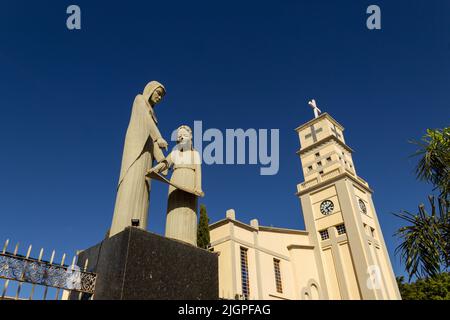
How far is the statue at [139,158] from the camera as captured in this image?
481cm

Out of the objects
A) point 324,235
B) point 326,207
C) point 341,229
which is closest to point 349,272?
point 341,229

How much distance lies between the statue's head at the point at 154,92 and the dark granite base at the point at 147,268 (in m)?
2.89

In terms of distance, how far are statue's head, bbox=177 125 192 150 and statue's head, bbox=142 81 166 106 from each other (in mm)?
786

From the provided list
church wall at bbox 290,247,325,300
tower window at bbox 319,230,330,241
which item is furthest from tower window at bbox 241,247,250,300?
tower window at bbox 319,230,330,241

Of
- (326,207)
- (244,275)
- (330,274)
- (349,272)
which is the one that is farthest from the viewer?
(326,207)

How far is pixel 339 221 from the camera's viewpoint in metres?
28.7

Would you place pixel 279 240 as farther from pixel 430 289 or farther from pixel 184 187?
pixel 184 187

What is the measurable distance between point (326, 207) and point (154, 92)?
2752 cm

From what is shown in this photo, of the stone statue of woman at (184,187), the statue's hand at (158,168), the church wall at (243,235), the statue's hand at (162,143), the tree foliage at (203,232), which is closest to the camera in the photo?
the statue's hand at (158,168)

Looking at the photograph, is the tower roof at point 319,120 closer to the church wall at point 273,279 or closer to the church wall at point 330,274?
the church wall at point 330,274

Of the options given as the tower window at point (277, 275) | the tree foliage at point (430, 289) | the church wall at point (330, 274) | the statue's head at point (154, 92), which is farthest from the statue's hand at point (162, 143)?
the church wall at point (330, 274)

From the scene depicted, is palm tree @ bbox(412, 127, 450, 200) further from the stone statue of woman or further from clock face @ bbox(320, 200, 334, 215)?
clock face @ bbox(320, 200, 334, 215)

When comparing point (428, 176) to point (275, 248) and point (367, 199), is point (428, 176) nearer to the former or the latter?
point (275, 248)
